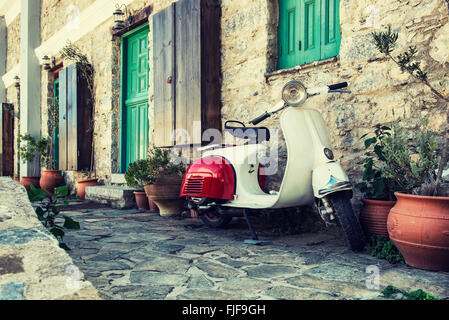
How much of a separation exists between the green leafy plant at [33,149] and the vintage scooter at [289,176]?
6324 mm

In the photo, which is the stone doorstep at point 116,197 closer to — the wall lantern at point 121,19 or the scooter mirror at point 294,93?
the wall lantern at point 121,19

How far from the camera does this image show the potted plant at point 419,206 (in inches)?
89.4

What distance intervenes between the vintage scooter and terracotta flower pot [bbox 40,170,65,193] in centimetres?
517

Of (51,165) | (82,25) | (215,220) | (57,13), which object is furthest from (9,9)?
(215,220)

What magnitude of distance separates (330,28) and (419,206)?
6.74 feet

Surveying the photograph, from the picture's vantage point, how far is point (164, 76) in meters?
5.26

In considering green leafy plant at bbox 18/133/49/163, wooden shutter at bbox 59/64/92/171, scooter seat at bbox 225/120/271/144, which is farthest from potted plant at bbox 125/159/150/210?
green leafy plant at bbox 18/133/49/163

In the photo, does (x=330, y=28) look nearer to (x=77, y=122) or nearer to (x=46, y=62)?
(x=77, y=122)

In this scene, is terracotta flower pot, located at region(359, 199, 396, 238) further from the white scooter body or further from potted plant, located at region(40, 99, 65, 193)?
potted plant, located at region(40, 99, 65, 193)

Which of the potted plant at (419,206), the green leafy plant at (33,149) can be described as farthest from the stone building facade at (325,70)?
the green leafy plant at (33,149)

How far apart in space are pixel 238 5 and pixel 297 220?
2475mm

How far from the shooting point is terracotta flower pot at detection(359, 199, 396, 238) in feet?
9.30

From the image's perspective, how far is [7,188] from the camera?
2.65m
